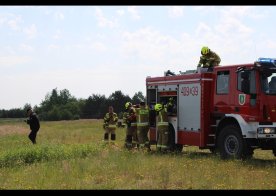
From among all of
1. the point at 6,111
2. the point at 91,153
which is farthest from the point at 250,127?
the point at 6,111

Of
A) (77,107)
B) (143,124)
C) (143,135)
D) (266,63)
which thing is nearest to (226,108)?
(266,63)

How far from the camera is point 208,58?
1330 centimetres

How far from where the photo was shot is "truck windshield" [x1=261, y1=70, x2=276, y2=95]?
11270 mm

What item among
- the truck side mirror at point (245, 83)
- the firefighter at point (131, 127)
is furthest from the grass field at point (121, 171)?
the firefighter at point (131, 127)

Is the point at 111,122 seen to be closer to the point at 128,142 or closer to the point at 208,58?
the point at 128,142

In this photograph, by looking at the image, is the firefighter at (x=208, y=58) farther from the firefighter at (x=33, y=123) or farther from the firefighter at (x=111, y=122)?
the firefighter at (x=33, y=123)

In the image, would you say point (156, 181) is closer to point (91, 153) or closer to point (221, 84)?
point (221, 84)

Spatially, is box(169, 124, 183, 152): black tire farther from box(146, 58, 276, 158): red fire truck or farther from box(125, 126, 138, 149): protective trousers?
box(125, 126, 138, 149): protective trousers

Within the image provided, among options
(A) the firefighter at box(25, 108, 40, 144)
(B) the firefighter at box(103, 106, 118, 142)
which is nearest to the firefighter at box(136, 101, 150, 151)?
(B) the firefighter at box(103, 106, 118, 142)

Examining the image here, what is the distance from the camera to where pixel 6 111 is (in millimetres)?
140250

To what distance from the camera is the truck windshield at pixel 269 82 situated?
37.0 ft

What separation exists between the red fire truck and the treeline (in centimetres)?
5312

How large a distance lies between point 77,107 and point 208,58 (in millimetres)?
114574
